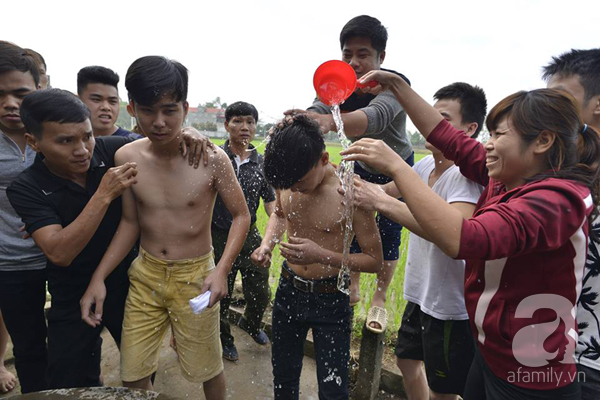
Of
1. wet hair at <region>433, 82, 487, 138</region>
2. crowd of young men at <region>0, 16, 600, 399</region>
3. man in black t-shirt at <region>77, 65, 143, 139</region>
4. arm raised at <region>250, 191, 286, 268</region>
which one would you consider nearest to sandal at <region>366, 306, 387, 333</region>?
crowd of young men at <region>0, 16, 600, 399</region>

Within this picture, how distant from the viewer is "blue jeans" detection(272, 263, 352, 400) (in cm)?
212

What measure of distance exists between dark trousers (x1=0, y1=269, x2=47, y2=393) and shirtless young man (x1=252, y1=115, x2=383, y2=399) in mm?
1601

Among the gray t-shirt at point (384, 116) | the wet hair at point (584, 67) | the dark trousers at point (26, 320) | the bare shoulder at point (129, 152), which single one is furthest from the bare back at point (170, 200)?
the wet hair at point (584, 67)

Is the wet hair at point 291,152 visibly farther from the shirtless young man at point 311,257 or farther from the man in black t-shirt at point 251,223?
the man in black t-shirt at point 251,223

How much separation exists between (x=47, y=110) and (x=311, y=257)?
69.1 inches

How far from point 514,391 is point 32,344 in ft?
9.69

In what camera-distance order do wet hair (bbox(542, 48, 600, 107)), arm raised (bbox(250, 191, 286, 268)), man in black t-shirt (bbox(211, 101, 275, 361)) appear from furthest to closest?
man in black t-shirt (bbox(211, 101, 275, 361))
arm raised (bbox(250, 191, 286, 268))
wet hair (bbox(542, 48, 600, 107))

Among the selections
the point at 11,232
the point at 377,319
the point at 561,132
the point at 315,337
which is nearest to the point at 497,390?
the point at 315,337

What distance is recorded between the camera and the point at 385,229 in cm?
334

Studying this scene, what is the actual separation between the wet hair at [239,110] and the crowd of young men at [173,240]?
165 centimetres

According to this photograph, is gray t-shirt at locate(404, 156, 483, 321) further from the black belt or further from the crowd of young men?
the black belt

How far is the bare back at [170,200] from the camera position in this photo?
2.24 metres

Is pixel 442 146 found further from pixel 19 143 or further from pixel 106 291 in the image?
pixel 19 143

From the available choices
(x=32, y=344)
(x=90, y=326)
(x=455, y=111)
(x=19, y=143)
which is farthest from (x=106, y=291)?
(x=455, y=111)
